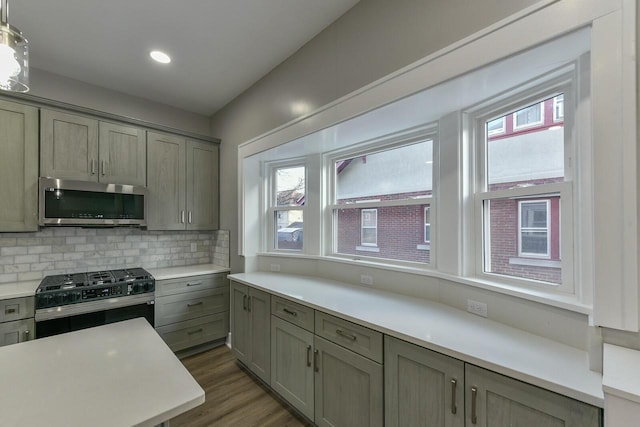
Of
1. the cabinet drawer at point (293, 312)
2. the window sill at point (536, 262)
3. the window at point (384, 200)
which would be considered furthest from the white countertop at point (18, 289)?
the window sill at point (536, 262)

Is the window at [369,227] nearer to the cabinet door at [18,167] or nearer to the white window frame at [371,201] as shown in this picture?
the white window frame at [371,201]

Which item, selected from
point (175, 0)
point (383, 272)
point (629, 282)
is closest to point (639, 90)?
point (629, 282)

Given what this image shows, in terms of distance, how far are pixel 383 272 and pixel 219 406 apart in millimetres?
1661

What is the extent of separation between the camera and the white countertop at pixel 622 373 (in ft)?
2.39

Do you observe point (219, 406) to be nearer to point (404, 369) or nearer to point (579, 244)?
point (404, 369)

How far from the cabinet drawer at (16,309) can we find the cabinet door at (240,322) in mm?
1520

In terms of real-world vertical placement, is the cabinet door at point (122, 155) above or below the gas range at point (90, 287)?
above

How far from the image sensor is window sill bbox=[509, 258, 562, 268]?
54.7 inches

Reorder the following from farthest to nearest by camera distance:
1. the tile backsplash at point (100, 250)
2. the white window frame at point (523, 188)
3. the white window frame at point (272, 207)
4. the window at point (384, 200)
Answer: the white window frame at point (272, 207)
the tile backsplash at point (100, 250)
the window at point (384, 200)
the white window frame at point (523, 188)

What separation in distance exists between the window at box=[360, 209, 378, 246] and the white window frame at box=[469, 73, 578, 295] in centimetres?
86

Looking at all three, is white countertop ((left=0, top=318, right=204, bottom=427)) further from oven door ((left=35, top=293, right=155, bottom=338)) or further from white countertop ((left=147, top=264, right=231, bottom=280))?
white countertop ((left=147, top=264, right=231, bottom=280))

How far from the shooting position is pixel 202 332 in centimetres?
303

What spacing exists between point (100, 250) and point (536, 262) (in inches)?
147

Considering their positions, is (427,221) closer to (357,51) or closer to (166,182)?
(357,51)
